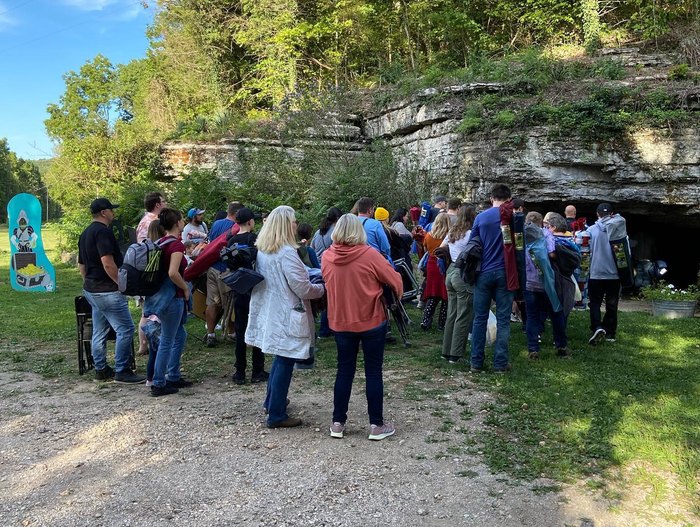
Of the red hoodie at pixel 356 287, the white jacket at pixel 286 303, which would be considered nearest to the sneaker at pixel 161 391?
the white jacket at pixel 286 303

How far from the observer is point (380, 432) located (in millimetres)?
4754

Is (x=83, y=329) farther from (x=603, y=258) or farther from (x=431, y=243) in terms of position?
(x=603, y=258)

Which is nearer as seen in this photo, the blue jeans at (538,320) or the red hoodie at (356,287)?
the red hoodie at (356,287)

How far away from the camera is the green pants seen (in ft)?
22.3

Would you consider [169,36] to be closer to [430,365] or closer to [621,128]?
[621,128]

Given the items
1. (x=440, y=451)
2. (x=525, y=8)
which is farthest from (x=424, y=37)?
(x=440, y=451)

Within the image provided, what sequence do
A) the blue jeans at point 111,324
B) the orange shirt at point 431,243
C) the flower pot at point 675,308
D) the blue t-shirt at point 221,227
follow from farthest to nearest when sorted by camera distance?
the flower pot at point 675,308, the orange shirt at point 431,243, the blue t-shirt at point 221,227, the blue jeans at point 111,324

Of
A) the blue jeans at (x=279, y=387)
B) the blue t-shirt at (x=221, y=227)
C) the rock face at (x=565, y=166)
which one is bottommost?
the blue jeans at (x=279, y=387)

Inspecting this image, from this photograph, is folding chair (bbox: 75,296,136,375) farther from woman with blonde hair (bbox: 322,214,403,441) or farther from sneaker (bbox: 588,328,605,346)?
sneaker (bbox: 588,328,605,346)

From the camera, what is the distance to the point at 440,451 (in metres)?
4.50

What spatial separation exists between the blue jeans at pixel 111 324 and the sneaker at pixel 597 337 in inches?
230

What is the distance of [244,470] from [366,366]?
123 cm

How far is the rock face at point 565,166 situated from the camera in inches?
492

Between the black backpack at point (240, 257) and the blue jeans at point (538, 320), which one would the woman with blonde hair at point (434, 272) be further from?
the black backpack at point (240, 257)
